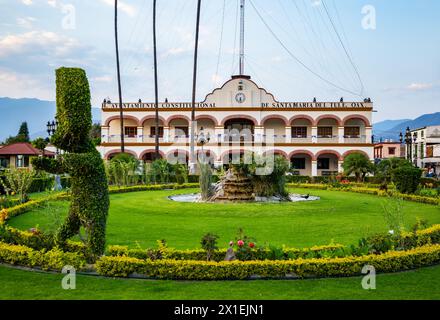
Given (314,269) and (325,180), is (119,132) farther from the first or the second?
(314,269)

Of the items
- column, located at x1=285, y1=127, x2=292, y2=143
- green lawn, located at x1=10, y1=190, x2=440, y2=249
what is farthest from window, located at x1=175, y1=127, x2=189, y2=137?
green lawn, located at x1=10, y1=190, x2=440, y2=249

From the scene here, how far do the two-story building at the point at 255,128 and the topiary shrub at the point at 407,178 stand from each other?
52.3ft

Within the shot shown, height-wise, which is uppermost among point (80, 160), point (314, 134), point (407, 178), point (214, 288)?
point (314, 134)

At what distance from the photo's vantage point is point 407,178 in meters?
20.6

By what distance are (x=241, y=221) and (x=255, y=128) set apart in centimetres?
2460

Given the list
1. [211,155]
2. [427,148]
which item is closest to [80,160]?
[211,155]

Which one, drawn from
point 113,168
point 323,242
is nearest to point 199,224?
point 323,242

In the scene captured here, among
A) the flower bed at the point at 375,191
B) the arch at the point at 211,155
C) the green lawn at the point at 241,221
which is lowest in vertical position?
the green lawn at the point at 241,221

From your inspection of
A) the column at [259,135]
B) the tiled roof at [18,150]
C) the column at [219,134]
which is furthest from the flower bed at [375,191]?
the tiled roof at [18,150]

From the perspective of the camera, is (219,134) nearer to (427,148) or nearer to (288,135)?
(288,135)

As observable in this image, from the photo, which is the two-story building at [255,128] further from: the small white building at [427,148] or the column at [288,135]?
the small white building at [427,148]

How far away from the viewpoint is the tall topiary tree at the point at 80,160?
24.1ft

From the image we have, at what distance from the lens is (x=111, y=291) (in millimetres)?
6453

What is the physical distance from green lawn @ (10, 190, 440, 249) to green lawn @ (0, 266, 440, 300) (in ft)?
6.14
